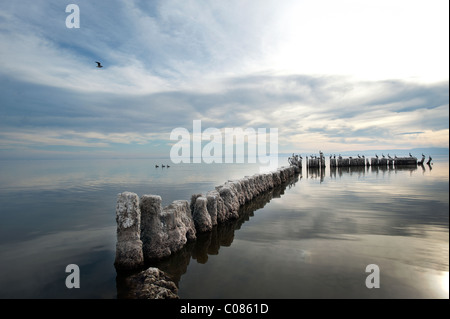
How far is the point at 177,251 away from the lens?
21.2 feet

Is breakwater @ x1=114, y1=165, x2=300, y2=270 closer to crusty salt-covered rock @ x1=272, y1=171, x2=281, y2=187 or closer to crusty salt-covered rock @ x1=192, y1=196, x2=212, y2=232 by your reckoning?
crusty salt-covered rock @ x1=192, y1=196, x2=212, y2=232

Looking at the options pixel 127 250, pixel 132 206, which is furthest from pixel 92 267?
pixel 132 206

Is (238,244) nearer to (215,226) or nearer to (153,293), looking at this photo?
(215,226)

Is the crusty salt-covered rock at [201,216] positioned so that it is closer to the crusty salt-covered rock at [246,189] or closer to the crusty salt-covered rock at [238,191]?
the crusty salt-covered rock at [238,191]

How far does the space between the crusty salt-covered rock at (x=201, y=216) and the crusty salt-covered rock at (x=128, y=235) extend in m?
2.61

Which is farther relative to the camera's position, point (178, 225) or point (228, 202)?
point (228, 202)

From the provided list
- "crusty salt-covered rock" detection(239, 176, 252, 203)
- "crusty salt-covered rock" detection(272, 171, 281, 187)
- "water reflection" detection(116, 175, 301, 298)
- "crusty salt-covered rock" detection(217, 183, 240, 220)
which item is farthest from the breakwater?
"crusty salt-covered rock" detection(272, 171, 281, 187)

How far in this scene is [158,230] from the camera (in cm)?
622

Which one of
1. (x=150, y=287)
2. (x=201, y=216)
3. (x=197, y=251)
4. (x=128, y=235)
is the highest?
(x=128, y=235)

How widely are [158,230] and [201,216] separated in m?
2.07

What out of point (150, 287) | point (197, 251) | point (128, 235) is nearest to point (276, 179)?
point (197, 251)

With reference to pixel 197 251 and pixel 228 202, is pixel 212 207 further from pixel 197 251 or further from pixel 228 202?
pixel 197 251

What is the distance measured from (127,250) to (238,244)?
3.20 meters

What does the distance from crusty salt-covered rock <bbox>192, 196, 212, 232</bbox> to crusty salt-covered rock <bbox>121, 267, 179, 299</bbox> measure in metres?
3.23
